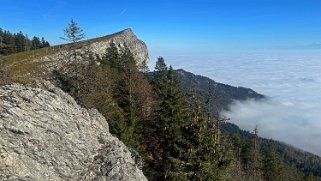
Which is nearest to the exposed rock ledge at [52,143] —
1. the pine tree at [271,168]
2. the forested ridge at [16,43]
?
the pine tree at [271,168]

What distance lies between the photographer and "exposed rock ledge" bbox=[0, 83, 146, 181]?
1998 cm

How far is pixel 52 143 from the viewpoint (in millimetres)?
22094

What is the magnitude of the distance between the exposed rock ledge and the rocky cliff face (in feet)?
130

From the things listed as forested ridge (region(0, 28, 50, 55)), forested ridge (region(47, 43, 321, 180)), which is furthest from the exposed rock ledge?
forested ridge (region(0, 28, 50, 55))

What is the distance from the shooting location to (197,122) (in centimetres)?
3119

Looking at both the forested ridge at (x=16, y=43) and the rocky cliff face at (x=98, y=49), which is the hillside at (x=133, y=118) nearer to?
the rocky cliff face at (x=98, y=49)

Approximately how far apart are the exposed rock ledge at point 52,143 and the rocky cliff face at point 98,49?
3956cm

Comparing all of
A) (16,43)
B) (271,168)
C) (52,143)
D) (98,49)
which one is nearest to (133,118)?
(52,143)

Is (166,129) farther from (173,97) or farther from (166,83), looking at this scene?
(166,83)

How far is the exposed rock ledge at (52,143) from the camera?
1998cm

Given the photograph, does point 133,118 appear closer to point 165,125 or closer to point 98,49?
point 165,125

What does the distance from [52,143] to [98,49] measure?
3351 inches

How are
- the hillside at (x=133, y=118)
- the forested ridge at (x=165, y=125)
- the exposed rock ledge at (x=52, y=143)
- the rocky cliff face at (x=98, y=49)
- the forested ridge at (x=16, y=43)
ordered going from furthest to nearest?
the forested ridge at (x=16, y=43)
the rocky cliff face at (x=98, y=49)
the forested ridge at (x=165, y=125)
the hillside at (x=133, y=118)
the exposed rock ledge at (x=52, y=143)

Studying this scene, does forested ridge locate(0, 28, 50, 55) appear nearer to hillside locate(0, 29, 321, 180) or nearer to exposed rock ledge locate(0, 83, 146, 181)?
hillside locate(0, 29, 321, 180)
